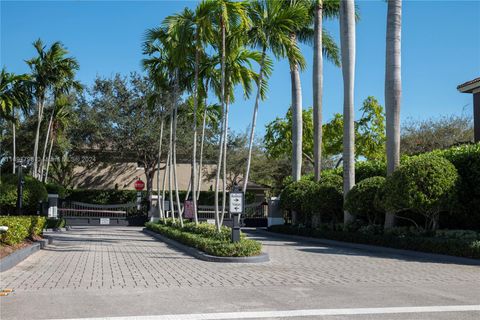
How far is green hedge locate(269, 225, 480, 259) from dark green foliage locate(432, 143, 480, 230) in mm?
1423

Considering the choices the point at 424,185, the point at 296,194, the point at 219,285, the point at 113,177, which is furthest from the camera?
the point at 113,177

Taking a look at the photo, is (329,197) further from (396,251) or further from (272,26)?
(272,26)

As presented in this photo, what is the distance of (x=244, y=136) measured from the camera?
4891 centimetres

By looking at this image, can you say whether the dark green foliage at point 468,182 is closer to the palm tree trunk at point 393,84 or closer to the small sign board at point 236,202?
the palm tree trunk at point 393,84

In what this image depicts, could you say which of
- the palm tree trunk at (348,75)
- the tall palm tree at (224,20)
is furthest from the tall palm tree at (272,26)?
the palm tree trunk at (348,75)

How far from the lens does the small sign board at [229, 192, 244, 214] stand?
14903mm

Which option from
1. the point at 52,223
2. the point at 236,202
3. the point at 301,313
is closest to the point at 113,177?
the point at 52,223

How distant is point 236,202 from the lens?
49.2 ft

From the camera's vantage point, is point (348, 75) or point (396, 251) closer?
point (396, 251)

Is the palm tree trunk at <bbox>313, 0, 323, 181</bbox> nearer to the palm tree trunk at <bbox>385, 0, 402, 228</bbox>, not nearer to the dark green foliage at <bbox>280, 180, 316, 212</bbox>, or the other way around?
the dark green foliage at <bbox>280, 180, 316, 212</bbox>

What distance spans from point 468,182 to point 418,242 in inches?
101

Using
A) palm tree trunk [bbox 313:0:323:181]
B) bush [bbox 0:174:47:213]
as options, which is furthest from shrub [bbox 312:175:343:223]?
bush [bbox 0:174:47:213]

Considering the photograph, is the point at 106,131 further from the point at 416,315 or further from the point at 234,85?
the point at 416,315

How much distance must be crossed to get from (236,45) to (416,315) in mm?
11896
